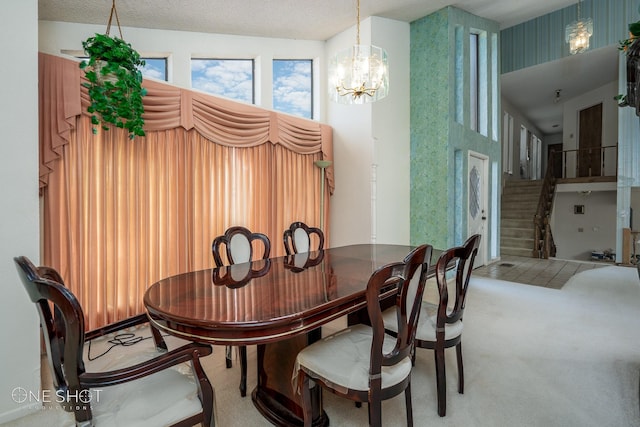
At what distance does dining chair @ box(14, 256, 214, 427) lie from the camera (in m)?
1.03

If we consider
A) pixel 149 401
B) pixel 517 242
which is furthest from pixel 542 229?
pixel 149 401

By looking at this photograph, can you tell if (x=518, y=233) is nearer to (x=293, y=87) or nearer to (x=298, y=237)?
(x=293, y=87)

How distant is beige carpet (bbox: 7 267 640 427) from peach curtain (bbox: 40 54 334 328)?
3.44 ft

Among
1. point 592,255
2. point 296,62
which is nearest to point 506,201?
point 592,255

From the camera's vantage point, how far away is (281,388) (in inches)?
68.3

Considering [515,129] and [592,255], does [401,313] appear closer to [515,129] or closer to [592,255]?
[592,255]

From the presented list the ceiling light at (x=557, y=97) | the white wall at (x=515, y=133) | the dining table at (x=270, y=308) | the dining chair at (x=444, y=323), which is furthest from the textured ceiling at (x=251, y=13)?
the white wall at (x=515, y=133)

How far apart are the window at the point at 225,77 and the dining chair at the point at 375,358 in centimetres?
312

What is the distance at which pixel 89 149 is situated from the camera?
Answer: 8.57ft

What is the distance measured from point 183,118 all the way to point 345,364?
2.73 m

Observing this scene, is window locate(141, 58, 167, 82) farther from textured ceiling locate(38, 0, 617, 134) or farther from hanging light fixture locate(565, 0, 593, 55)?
hanging light fixture locate(565, 0, 593, 55)

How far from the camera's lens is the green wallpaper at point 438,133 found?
4418 mm

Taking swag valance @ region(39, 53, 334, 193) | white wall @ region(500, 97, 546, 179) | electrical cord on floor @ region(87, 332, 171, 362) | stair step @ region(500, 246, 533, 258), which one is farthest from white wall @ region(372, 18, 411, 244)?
white wall @ region(500, 97, 546, 179)

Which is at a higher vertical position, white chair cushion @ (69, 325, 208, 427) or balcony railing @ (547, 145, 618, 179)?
balcony railing @ (547, 145, 618, 179)
